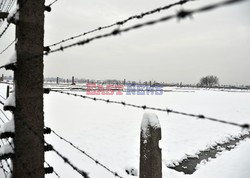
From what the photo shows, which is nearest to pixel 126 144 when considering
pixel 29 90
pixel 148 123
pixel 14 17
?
pixel 29 90

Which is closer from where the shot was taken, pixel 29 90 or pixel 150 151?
pixel 150 151

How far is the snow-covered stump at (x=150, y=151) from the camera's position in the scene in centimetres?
170

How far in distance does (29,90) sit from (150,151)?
1.42 meters

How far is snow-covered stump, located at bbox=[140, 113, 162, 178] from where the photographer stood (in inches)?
66.7

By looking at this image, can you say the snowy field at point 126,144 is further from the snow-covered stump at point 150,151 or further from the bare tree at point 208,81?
the bare tree at point 208,81

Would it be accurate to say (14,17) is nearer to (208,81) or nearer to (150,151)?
(150,151)

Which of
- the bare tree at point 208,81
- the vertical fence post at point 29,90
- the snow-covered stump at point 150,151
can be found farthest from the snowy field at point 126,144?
the bare tree at point 208,81

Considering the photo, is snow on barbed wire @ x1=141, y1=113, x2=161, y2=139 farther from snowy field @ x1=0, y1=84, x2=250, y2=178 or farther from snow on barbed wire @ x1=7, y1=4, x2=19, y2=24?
snowy field @ x1=0, y1=84, x2=250, y2=178

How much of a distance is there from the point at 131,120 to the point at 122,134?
2.34 m

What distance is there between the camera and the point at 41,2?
2.29m

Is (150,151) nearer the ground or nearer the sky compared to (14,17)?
nearer the ground

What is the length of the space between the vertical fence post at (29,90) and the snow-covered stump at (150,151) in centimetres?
115

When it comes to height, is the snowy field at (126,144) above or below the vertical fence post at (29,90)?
below

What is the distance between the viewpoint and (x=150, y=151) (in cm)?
172
